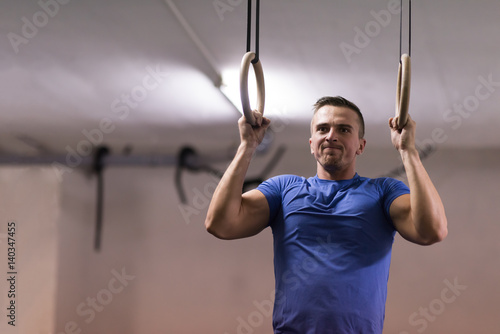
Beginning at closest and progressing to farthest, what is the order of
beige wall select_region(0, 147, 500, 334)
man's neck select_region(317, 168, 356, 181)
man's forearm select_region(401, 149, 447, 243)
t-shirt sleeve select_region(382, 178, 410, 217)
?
1. man's forearm select_region(401, 149, 447, 243)
2. t-shirt sleeve select_region(382, 178, 410, 217)
3. man's neck select_region(317, 168, 356, 181)
4. beige wall select_region(0, 147, 500, 334)

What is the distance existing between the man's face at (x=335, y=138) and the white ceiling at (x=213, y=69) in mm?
919

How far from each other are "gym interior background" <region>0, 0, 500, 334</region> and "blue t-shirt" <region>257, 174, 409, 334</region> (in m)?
1.49

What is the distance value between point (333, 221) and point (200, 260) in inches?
103

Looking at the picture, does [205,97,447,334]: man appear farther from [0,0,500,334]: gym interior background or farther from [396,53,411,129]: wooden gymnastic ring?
[0,0,500,334]: gym interior background

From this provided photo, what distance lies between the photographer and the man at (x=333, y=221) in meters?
1.12

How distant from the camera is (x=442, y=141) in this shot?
3.72 metres

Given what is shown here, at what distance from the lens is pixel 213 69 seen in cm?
285

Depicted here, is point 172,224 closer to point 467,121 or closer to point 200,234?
point 200,234

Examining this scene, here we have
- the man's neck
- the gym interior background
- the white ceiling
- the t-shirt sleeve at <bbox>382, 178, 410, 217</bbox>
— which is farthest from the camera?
the gym interior background

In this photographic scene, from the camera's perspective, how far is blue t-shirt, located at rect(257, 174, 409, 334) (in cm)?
112

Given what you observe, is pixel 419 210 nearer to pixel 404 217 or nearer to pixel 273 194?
pixel 404 217

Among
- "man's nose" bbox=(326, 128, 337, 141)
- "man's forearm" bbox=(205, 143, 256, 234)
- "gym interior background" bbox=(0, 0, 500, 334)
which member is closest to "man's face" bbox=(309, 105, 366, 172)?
"man's nose" bbox=(326, 128, 337, 141)

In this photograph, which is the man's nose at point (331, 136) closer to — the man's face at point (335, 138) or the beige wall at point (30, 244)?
the man's face at point (335, 138)

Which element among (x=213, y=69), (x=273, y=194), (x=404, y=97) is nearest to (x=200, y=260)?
(x=213, y=69)
